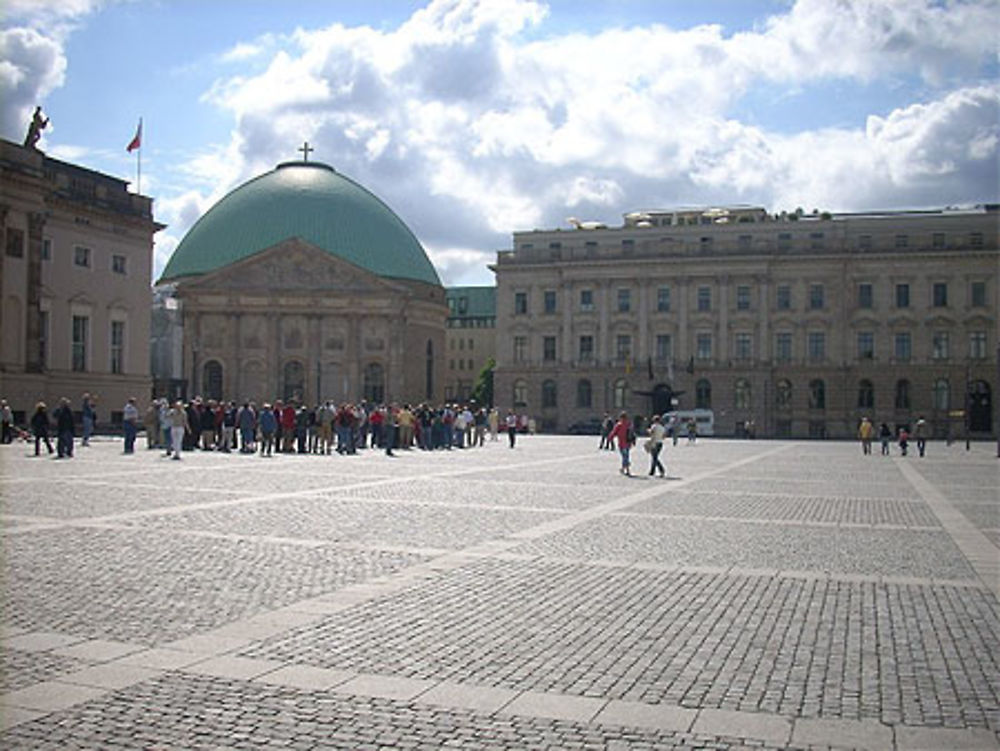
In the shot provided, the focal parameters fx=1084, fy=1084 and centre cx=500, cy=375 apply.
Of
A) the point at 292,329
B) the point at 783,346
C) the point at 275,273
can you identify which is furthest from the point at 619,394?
the point at 275,273

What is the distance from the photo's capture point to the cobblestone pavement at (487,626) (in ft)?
21.7

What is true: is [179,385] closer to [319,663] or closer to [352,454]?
[352,454]

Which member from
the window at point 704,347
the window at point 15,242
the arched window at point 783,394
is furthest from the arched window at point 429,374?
the window at point 15,242

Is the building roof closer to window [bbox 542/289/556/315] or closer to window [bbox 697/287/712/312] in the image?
window [bbox 542/289/556/315]

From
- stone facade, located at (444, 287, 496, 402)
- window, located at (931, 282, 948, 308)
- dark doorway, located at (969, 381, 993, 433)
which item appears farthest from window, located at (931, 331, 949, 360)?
stone facade, located at (444, 287, 496, 402)

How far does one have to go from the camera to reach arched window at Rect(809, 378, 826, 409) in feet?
285

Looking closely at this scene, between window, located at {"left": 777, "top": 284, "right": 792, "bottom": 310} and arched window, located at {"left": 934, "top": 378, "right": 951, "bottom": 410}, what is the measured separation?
12.8m

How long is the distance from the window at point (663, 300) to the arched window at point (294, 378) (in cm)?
3374

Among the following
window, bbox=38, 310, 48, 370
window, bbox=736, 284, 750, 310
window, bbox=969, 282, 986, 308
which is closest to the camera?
window, bbox=38, 310, 48, 370

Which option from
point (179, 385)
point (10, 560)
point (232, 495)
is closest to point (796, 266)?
point (179, 385)

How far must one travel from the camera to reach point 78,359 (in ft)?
190

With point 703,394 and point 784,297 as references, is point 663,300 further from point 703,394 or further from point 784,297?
point 784,297

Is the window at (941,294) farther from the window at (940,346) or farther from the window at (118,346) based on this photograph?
the window at (118,346)

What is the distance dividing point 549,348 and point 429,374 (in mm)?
20873
